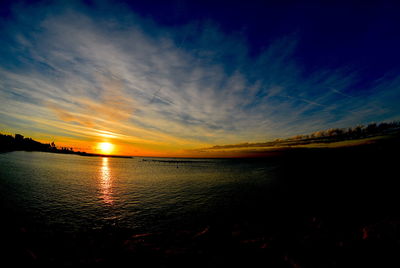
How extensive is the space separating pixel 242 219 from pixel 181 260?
8.11 m

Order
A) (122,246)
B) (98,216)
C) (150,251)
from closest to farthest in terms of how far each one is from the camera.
→ (150,251)
(122,246)
(98,216)

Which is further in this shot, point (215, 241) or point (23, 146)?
point (23, 146)

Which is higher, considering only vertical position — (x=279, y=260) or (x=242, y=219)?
(x=279, y=260)

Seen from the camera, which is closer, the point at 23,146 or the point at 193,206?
the point at 193,206

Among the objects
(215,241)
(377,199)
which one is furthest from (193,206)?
(377,199)

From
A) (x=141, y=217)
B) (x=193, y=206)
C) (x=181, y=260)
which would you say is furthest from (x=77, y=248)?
(x=193, y=206)

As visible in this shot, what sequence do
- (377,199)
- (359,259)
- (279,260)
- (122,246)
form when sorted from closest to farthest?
(359,259) < (279,260) < (122,246) < (377,199)

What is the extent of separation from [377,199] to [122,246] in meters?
27.3

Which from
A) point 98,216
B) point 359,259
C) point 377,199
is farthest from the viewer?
point 377,199

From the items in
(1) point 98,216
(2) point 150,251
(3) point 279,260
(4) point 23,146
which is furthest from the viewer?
(4) point 23,146

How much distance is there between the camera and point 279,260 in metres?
6.95

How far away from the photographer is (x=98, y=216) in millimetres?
14398

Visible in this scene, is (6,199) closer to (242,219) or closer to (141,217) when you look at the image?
(141,217)

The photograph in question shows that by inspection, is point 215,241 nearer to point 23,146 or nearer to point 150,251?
point 150,251
